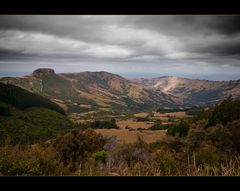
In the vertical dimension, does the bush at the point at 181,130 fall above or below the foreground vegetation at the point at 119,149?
below

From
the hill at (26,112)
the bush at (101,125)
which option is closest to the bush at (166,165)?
the bush at (101,125)

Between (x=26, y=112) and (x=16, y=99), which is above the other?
(x=16, y=99)

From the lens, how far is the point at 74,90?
78625mm

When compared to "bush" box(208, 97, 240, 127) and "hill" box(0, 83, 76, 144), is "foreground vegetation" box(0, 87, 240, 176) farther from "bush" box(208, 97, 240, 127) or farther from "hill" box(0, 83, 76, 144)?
"hill" box(0, 83, 76, 144)

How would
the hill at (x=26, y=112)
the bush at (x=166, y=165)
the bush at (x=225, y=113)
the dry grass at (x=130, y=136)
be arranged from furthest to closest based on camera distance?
the hill at (x=26, y=112) → the bush at (x=225, y=113) → the dry grass at (x=130, y=136) → the bush at (x=166, y=165)

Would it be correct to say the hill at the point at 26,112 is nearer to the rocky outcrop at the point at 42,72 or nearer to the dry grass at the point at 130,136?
the dry grass at the point at 130,136

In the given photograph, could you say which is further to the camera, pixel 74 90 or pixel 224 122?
pixel 74 90

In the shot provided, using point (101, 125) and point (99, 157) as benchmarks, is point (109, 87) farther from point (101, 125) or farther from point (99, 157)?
point (99, 157)

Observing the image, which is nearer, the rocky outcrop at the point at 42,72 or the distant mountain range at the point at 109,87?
the distant mountain range at the point at 109,87

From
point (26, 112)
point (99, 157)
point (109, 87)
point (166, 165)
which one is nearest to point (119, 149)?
point (99, 157)

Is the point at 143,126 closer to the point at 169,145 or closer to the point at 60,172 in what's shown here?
the point at 169,145
